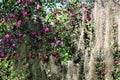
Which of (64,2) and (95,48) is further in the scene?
(64,2)

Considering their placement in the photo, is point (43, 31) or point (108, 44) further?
point (43, 31)

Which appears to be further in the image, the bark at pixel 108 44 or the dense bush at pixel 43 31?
the dense bush at pixel 43 31

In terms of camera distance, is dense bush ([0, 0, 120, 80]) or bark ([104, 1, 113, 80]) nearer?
bark ([104, 1, 113, 80])

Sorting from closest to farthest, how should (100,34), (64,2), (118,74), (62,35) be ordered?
(100,34) < (118,74) < (62,35) < (64,2)

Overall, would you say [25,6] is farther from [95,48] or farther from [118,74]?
[95,48]

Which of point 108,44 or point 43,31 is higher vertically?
point 108,44

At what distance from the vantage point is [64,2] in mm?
4852

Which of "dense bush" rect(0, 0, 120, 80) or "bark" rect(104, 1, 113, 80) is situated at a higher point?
"bark" rect(104, 1, 113, 80)

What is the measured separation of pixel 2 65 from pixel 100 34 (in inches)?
97.8

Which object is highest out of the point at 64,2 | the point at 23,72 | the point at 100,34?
the point at 100,34

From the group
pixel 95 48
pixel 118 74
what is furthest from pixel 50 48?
pixel 95 48

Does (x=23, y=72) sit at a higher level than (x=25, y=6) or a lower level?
lower

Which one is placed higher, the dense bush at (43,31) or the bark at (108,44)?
the bark at (108,44)

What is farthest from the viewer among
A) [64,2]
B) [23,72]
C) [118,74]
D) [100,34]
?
[64,2]
